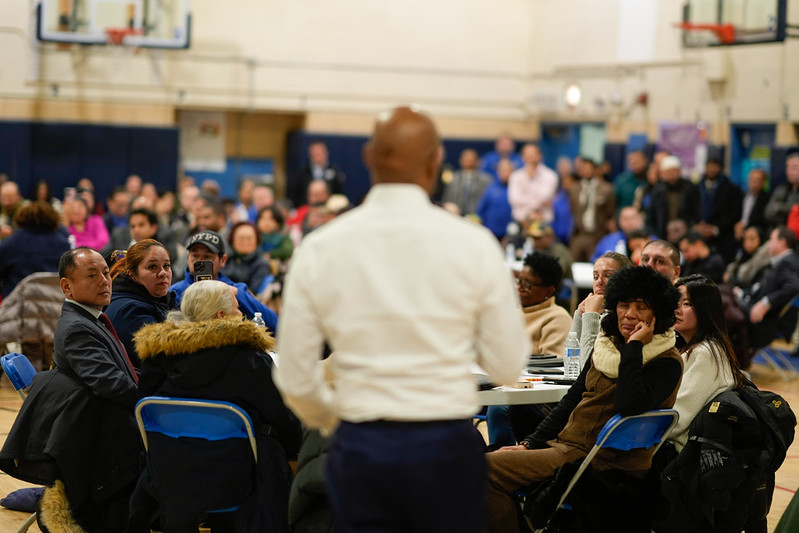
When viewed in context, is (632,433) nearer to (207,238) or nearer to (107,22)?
(207,238)

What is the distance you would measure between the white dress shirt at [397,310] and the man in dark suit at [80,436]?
6.26 ft

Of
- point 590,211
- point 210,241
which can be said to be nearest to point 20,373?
point 210,241

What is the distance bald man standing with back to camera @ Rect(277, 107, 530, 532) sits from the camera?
7.21 feet

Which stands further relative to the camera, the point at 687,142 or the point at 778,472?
the point at 687,142

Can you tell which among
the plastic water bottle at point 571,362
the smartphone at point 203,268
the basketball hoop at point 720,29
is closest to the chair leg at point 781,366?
the basketball hoop at point 720,29

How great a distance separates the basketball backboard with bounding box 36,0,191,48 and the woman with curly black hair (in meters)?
10.2

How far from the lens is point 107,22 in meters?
12.8

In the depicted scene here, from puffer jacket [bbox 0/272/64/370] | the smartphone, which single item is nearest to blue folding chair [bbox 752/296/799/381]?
the smartphone

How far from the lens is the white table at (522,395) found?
12.5ft

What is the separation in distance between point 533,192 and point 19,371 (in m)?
9.15

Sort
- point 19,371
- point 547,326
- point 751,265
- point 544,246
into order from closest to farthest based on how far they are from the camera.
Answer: point 19,371 < point 547,326 < point 751,265 < point 544,246

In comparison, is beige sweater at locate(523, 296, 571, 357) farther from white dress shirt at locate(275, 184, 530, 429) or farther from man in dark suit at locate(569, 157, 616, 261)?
man in dark suit at locate(569, 157, 616, 261)

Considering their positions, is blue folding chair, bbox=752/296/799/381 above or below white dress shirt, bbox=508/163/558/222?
below

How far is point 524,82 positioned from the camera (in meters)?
15.6
